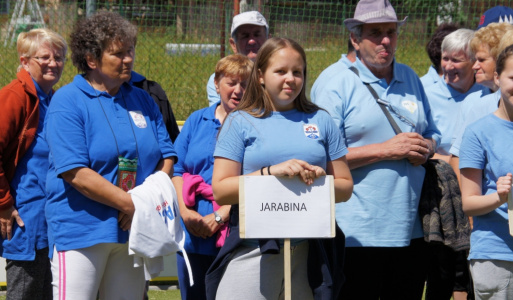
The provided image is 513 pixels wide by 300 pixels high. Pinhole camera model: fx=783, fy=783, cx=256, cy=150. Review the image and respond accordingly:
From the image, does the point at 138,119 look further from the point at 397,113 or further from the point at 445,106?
the point at 445,106

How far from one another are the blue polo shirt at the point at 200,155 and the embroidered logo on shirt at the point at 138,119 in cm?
50

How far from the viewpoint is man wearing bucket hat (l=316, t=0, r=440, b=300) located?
4180mm

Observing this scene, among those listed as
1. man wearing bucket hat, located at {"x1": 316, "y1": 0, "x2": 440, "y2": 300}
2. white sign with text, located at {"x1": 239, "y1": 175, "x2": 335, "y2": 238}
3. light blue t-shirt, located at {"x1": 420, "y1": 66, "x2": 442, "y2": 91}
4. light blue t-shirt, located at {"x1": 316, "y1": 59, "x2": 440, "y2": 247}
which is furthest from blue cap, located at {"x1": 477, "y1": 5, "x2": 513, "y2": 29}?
white sign with text, located at {"x1": 239, "y1": 175, "x2": 335, "y2": 238}

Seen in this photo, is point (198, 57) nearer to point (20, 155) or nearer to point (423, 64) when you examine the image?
point (423, 64)

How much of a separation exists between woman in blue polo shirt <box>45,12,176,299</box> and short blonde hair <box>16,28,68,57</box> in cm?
63

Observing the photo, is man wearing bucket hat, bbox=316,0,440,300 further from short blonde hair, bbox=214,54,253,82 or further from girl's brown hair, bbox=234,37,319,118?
girl's brown hair, bbox=234,37,319,118

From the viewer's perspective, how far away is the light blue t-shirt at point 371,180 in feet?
13.7

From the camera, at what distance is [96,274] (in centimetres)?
370

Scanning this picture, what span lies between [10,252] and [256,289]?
1526 mm

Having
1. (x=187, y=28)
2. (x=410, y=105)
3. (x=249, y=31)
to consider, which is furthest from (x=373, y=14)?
(x=187, y=28)

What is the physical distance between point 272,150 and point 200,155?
979 mm

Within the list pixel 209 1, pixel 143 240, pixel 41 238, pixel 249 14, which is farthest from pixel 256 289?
pixel 209 1

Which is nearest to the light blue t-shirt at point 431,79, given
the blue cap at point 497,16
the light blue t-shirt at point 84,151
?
the blue cap at point 497,16

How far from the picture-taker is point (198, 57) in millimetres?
9211
